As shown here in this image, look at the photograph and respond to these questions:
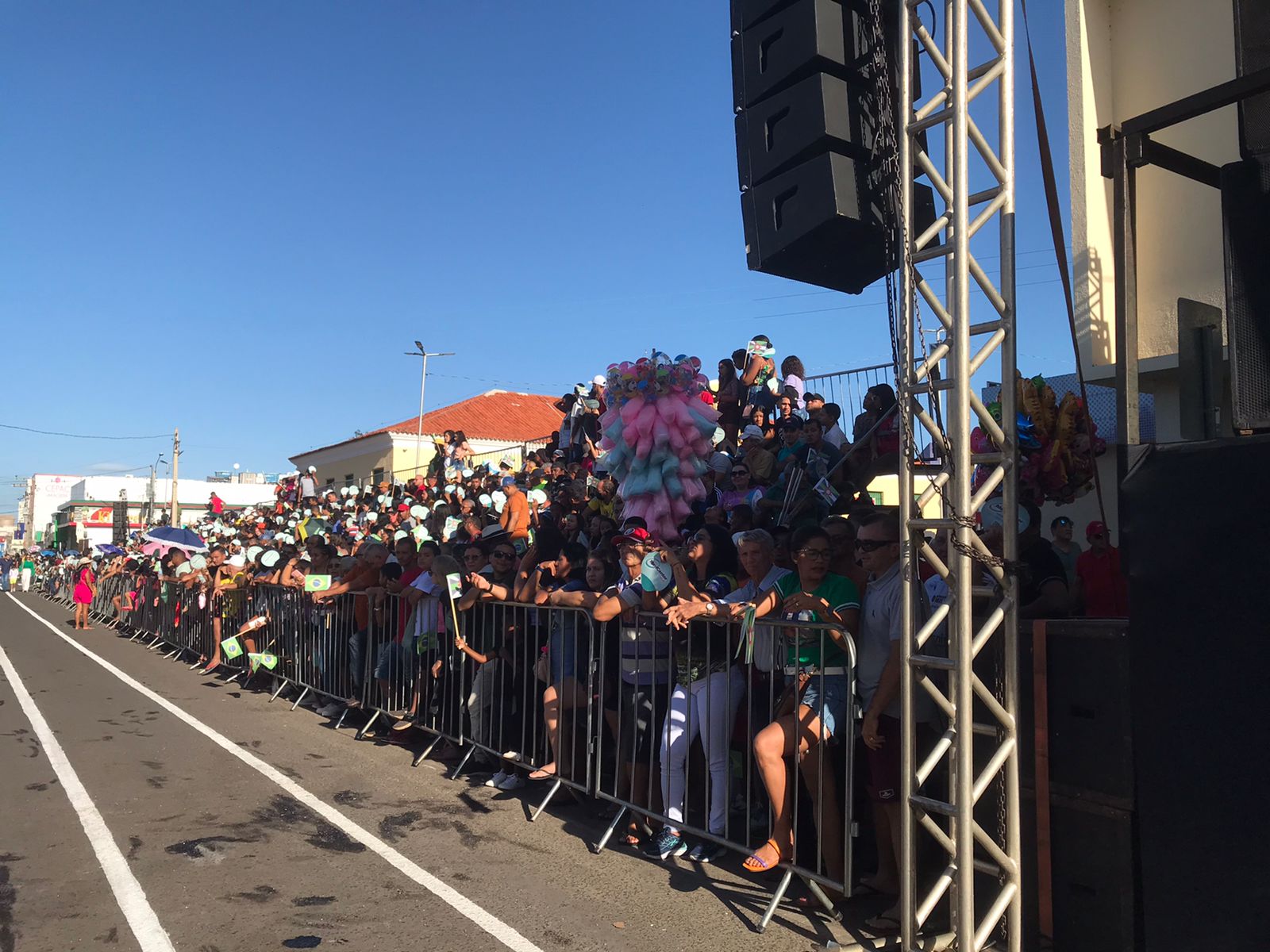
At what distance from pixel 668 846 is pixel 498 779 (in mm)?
2038

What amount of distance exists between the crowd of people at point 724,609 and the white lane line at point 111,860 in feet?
8.15

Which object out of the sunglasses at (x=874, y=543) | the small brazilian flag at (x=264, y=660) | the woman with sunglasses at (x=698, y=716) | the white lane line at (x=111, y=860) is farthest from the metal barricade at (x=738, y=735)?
the small brazilian flag at (x=264, y=660)

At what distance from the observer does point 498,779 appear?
704 cm

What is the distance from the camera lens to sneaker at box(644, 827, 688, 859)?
540 cm

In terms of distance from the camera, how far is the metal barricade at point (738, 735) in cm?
461

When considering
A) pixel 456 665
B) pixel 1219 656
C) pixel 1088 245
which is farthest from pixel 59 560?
pixel 1219 656

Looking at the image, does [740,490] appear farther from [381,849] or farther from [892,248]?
[381,849]

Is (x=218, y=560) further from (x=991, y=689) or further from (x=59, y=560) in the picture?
(x=59, y=560)

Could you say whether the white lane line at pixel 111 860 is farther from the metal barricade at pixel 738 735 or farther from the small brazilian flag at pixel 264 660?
the small brazilian flag at pixel 264 660

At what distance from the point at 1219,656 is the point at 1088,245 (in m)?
6.61

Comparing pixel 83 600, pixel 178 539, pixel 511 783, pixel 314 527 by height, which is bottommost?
pixel 511 783

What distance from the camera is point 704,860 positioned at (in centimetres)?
535

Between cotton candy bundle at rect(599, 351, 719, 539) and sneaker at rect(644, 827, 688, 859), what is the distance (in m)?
2.24

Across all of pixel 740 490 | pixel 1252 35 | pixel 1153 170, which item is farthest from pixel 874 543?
pixel 1153 170
